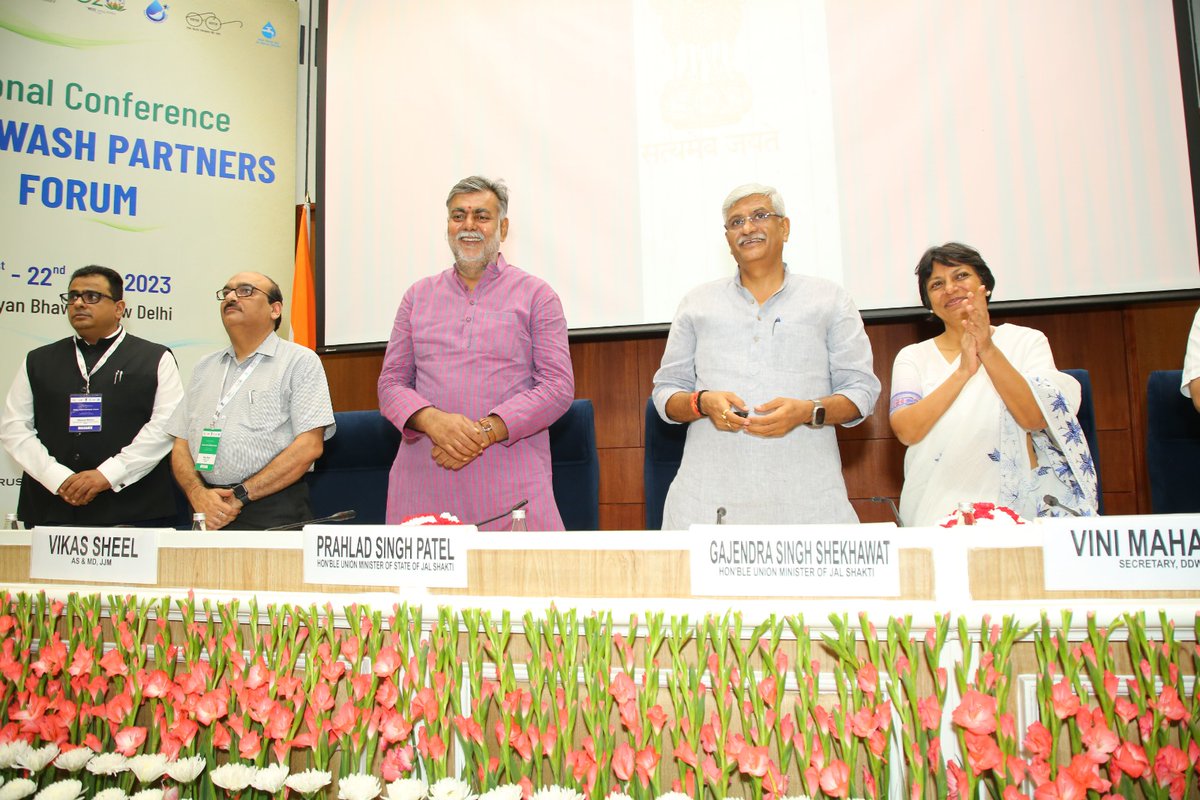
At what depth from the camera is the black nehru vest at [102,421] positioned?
2463 millimetres

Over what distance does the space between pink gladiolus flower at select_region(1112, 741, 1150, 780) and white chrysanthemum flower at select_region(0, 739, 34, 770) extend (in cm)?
131

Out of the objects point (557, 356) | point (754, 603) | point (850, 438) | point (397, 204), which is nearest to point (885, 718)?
point (754, 603)

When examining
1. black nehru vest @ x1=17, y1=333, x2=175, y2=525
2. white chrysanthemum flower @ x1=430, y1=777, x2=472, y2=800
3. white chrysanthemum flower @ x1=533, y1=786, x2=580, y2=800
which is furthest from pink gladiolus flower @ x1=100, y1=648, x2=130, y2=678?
black nehru vest @ x1=17, y1=333, x2=175, y2=525

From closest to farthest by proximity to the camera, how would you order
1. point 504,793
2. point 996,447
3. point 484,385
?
1. point 504,793
2. point 996,447
3. point 484,385

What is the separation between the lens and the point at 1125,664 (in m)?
0.91

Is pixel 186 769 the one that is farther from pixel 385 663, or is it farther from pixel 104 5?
pixel 104 5

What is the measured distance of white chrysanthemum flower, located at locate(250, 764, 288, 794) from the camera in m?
0.94

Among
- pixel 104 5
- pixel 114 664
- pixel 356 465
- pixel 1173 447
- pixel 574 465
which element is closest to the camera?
pixel 114 664

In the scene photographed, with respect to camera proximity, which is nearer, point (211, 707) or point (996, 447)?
point (211, 707)

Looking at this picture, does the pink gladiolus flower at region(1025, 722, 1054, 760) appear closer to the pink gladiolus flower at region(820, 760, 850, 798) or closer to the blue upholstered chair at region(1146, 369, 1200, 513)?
the pink gladiolus flower at region(820, 760, 850, 798)

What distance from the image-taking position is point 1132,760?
2.55ft

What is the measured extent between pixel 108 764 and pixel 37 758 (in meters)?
0.11

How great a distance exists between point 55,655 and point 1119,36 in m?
3.48

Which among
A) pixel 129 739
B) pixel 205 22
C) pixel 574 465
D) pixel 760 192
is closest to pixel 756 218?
pixel 760 192
